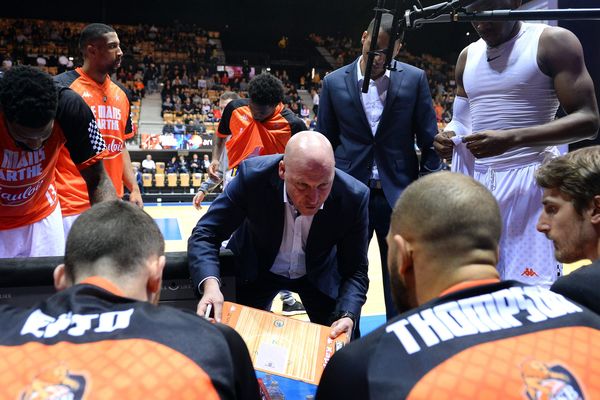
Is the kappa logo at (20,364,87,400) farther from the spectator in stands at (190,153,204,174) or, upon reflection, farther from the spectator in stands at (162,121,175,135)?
the spectator in stands at (162,121,175,135)

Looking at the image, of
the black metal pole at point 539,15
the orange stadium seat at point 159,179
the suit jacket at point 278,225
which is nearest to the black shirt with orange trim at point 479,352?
the black metal pole at point 539,15

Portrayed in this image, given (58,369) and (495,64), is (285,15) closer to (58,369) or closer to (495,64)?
(495,64)

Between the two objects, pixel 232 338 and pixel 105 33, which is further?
pixel 105 33

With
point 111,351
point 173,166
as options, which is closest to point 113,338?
point 111,351

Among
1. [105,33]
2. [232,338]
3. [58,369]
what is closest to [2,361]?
[58,369]

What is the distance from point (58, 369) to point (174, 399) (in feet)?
0.71

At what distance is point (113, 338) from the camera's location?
1.01m

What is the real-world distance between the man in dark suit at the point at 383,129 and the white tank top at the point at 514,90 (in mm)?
608

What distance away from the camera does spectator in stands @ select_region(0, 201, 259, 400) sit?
95 centimetres

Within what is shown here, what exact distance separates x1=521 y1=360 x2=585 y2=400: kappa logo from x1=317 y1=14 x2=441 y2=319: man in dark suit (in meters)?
2.05

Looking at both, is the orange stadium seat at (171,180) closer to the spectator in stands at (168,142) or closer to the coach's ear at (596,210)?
the spectator in stands at (168,142)

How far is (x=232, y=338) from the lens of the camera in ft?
3.71

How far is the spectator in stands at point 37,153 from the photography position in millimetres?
2121

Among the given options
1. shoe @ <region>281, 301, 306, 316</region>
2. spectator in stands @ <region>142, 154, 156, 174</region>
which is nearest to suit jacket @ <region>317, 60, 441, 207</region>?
shoe @ <region>281, 301, 306, 316</region>
